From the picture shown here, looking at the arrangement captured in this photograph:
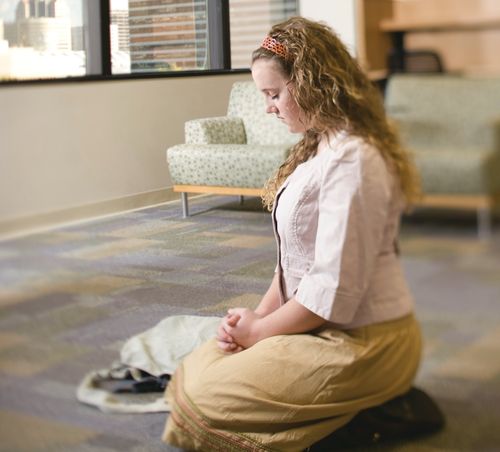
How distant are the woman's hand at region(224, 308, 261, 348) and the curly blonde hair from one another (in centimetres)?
28

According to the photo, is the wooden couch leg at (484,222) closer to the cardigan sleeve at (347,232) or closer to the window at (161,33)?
the cardigan sleeve at (347,232)

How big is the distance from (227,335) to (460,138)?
2.66ft

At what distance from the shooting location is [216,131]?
199cm

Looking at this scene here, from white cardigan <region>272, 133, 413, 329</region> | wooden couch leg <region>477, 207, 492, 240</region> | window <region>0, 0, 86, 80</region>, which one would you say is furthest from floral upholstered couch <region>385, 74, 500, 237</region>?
window <region>0, 0, 86, 80</region>

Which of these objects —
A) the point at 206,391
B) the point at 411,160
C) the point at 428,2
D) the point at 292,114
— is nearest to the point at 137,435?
the point at 206,391

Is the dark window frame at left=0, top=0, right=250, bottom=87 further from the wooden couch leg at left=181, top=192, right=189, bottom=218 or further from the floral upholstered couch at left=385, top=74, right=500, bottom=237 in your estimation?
the floral upholstered couch at left=385, top=74, right=500, bottom=237

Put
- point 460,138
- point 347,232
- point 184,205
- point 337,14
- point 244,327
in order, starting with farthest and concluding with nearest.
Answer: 1. point 244,327
2. point 184,205
3. point 347,232
4. point 337,14
5. point 460,138

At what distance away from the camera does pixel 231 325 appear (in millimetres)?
2211

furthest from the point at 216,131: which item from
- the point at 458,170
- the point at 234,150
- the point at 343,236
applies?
the point at 458,170

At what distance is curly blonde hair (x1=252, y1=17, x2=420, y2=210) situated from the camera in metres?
1.72

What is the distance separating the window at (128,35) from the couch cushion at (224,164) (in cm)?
14

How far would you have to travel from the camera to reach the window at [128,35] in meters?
1.87

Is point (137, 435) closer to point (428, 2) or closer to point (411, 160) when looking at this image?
point (411, 160)

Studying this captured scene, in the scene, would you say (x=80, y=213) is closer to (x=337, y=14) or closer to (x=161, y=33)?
(x=161, y=33)
